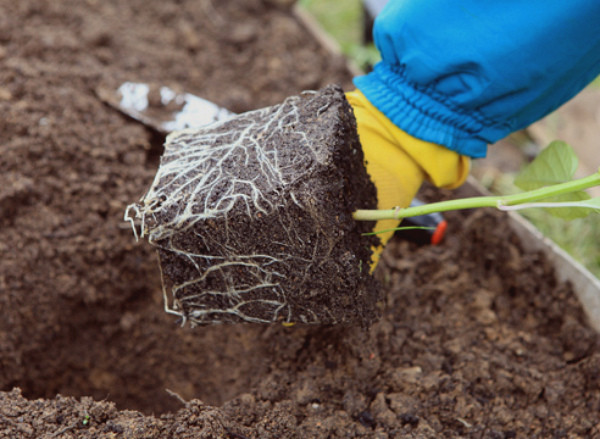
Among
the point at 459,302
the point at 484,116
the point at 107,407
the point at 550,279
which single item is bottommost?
the point at 107,407

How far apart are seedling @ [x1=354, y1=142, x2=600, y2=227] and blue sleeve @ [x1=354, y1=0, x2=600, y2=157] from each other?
0.40ft

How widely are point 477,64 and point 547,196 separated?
32cm

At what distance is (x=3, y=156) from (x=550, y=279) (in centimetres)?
165

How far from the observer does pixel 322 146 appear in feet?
3.18

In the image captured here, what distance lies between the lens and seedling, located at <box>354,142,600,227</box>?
88 centimetres

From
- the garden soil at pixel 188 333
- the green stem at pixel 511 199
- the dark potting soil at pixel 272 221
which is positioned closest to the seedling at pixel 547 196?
the green stem at pixel 511 199

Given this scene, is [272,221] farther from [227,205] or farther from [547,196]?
[547,196]

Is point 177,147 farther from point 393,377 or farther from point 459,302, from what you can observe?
point 459,302

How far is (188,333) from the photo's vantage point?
1488mm

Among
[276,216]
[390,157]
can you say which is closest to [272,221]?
[276,216]

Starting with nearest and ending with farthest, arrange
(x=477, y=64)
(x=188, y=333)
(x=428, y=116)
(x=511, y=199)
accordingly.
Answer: (x=511, y=199) → (x=477, y=64) → (x=428, y=116) → (x=188, y=333)

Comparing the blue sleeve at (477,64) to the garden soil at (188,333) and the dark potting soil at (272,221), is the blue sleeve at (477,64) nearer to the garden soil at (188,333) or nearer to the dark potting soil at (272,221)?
the dark potting soil at (272,221)

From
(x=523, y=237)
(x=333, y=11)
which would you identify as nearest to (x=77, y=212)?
(x=523, y=237)

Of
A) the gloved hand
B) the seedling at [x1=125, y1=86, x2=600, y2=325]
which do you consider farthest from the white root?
the gloved hand
